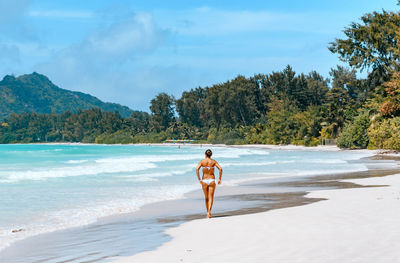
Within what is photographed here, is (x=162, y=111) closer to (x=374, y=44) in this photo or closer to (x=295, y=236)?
(x=374, y=44)

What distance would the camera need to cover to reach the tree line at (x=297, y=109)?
56.0 m

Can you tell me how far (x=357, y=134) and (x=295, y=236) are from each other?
5469cm

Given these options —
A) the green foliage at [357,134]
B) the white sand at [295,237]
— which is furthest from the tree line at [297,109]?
the white sand at [295,237]

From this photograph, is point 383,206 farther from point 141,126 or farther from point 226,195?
point 141,126

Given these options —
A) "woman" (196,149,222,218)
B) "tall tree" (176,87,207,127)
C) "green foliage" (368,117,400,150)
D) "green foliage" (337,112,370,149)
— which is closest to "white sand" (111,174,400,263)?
"woman" (196,149,222,218)

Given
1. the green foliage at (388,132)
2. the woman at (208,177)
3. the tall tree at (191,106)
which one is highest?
the tall tree at (191,106)

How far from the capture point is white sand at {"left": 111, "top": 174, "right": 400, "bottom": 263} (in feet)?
24.6

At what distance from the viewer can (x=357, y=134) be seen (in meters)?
60.9

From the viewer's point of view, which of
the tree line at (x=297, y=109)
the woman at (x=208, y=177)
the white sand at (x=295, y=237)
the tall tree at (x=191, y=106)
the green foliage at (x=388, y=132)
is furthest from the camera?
the tall tree at (x=191, y=106)

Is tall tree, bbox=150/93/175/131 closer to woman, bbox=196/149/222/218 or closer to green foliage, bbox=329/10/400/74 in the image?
green foliage, bbox=329/10/400/74

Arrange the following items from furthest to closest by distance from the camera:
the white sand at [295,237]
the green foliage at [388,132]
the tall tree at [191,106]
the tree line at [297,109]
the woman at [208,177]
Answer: the tall tree at [191,106] < the tree line at [297,109] < the green foliage at [388,132] < the woman at [208,177] < the white sand at [295,237]

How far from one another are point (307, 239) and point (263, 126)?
97394mm

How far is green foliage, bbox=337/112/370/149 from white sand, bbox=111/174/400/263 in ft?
158

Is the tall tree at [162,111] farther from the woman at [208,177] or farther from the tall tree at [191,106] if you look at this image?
the woman at [208,177]
